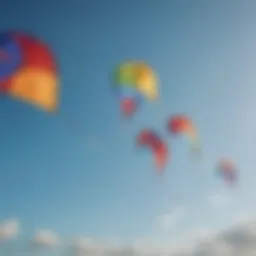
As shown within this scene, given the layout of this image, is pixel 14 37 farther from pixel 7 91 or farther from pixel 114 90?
pixel 114 90

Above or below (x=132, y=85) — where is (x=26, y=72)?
below

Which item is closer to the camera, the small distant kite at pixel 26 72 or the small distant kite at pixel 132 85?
the small distant kite at pixel 26 72

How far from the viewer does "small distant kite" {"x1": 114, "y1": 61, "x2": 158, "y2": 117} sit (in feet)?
22.0

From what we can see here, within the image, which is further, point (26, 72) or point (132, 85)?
point (132, 85)

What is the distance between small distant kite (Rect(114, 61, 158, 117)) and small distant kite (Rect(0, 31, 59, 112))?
39.1 inches

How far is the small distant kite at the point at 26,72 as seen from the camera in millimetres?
5953

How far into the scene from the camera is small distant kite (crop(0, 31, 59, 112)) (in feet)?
19.5

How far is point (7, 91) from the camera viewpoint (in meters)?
6.10

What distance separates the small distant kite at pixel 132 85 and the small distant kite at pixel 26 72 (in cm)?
99

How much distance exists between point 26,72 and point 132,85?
1523 mm

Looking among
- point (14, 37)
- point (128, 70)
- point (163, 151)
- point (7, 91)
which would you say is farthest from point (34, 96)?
point (163, 151)

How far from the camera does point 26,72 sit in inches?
239

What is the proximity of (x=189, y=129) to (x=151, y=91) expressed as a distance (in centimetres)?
75

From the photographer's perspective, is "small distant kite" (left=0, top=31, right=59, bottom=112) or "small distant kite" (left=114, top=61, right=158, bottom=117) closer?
"small distant kite" (left=0, top=31, right=59, bottom=112)
